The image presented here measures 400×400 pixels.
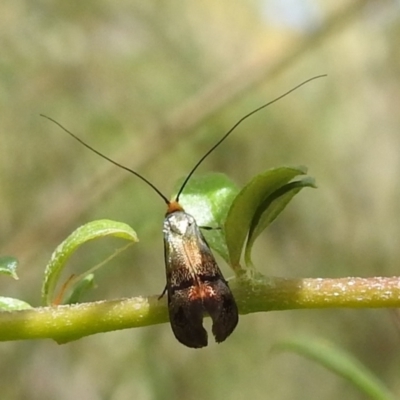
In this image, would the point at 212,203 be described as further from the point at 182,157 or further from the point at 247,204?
the point at 182,157

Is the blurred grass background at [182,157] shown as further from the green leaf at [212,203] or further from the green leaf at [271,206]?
the green leaf at [271,206]

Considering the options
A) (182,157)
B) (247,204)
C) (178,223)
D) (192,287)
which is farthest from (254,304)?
A: (182,157)

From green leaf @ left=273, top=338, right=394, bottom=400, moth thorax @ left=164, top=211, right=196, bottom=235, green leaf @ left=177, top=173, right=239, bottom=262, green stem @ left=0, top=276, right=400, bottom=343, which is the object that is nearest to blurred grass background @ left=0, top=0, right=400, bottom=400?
moth thorax @ left=164, top=211, right=196, bottom=235

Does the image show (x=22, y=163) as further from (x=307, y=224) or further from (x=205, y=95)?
(x=307, y=224)

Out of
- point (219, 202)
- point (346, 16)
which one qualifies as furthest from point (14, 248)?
point (346, 16)

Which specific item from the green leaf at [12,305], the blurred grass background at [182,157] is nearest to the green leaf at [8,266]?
the green leaf at [12,305]

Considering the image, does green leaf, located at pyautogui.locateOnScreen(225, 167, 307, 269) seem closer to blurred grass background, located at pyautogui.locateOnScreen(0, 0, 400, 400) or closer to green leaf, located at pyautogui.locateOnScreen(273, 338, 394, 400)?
green leaf, located at pyautogui.locateOnScreen(273, 338, 394, 400)

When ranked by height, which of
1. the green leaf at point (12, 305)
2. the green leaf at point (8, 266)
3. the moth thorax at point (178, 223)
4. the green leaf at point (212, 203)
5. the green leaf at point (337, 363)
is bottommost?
the green leaf at point (337, 363)
